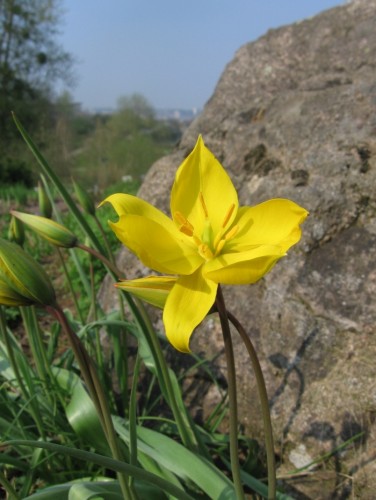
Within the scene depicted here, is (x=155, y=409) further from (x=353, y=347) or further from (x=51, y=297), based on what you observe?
(x=51, y=297)

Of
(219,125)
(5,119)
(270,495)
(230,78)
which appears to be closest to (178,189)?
(270,495)

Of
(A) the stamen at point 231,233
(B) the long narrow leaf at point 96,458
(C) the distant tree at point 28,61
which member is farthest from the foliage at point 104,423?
(C) the distant tree at point 28,61

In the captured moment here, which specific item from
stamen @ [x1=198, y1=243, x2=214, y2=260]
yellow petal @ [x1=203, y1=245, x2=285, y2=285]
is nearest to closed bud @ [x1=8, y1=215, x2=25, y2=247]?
stamen @ [x1=198, y1=243, x2=214, y2=260]

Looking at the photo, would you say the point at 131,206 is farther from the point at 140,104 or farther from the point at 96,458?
the point at 140,104

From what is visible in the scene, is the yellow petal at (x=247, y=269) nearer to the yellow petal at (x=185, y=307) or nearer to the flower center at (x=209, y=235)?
the yellow petal at (x=185, y=307)

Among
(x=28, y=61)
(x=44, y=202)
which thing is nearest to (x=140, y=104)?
(x=28, y=61)
